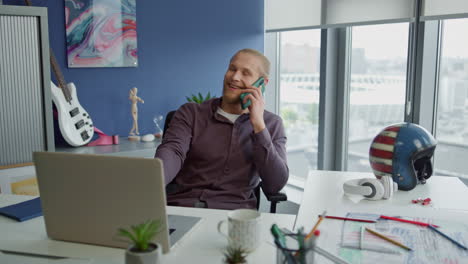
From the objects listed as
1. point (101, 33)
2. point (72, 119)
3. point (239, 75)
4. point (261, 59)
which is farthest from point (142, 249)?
point (101, 33)

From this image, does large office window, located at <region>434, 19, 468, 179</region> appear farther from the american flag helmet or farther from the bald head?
the bald head

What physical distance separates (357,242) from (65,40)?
2387 millimetres

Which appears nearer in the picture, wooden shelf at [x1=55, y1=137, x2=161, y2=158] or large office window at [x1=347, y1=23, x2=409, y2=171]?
wooden shelf at [x1=55, y1=137, x2=161, y2=158]

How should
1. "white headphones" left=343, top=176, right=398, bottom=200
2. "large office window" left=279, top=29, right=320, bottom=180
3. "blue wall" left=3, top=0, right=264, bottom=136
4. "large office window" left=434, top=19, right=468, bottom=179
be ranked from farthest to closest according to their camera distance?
"large office window" left=279, top=29, right=320, bottom=180, "blue wall" left=3, top=0, right=264, bottom=136, "large office window" left=434, top=19, right=468, bottom=179, "white headphones" left=343, top=176, right=398, bottom=200

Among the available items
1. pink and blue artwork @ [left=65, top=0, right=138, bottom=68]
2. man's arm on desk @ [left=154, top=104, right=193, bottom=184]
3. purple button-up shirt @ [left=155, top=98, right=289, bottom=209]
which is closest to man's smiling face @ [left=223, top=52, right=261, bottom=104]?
purple button-up shirt @ [left=155, top=98, right=289, bottom=209]

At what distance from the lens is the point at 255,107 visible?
1.90 meters

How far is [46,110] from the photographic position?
95.0 inches

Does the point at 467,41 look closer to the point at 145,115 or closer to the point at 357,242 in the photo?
the point at 357,242

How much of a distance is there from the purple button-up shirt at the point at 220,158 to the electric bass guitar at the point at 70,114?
3.20 ft

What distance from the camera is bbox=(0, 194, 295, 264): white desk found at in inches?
43.9

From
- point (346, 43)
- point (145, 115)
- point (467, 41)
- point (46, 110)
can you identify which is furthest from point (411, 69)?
point (46, 110)

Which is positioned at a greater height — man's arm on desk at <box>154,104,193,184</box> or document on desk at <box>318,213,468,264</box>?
man's arm on desk at <box>154,104,193,184</box>

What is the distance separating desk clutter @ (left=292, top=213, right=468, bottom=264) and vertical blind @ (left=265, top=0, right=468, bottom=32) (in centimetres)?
136

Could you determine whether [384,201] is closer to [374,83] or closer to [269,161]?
[269,161]
